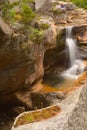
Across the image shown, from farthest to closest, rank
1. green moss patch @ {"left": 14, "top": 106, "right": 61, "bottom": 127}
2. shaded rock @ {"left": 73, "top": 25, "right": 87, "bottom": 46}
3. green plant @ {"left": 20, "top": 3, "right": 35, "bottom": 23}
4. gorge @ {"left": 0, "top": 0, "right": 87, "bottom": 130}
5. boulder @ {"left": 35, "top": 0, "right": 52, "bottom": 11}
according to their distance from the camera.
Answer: shaded rock @ {"left": 73, "top": 25, "right": 87, "bottom": 46}
boulder @ {"left": 35, "top": 0, "right": 52, "bottom": 11}
green plant @ {"left": 20, "top": 3, "right": 35, "bottom": 23}
gorge @ {"left": 0, "top": 0, "right": 87, "bottom": 130}
green moss patch @ {"left": 14, "top": 106, "right": 61, "bottom": 127}

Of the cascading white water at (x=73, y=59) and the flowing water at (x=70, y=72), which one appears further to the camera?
the cascading white water at (x=73, y=59)

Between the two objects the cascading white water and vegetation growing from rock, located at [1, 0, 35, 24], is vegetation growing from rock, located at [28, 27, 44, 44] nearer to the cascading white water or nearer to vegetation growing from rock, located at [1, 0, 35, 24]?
vegetation growing from rock, located at [1, 0, 35, 24]

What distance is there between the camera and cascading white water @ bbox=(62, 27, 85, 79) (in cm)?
1591

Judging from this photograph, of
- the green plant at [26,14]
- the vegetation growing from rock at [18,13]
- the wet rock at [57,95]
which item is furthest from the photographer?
the wet rock at [57,95]

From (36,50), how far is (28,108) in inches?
89.7

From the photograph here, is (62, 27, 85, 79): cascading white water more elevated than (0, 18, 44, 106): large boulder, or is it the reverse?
(0, 18, 44, 106): large boulder

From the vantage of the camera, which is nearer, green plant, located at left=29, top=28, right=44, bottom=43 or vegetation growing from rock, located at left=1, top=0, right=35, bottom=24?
vegetation growing from rock, located at left=1, top=0, right=35, bottom=24

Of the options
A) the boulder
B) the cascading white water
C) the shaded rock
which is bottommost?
the cascading white water

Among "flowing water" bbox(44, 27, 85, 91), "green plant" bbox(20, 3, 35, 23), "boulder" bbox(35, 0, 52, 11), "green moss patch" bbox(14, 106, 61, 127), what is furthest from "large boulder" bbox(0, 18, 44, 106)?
"boulder" bbox(35, 0, 52, 11)

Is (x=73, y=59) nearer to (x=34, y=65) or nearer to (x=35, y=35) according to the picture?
(x=34, y=65)

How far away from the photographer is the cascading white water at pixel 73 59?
15905mm

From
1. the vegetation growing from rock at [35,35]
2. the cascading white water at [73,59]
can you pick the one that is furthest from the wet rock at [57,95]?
the cascading white water at [73,59]

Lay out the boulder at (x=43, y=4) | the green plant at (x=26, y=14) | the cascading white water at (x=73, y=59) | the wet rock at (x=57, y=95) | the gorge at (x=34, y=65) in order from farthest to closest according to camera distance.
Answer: the boulder at (x=43, y=4), the cascading white water at (x=73, y=59), the wet rock at (x=57, y=95), the green plant at (x=26, y=14), the gorge at (x=34, y=65)

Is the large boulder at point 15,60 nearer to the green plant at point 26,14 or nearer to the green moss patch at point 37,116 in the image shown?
the green plant at point 26,14
